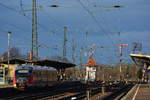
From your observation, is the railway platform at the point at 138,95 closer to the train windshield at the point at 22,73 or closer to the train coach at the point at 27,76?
the train coach at the point at 27,76

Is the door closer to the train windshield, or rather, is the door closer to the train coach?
the train coach

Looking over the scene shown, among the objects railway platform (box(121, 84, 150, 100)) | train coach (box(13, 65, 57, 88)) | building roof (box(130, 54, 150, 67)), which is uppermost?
building roof (box(130, 54, 150, 67))

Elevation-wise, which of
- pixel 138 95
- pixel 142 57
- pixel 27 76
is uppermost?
pixel 142 57

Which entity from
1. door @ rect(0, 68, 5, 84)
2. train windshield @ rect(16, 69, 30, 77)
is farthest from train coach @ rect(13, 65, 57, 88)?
door @ rect(0, 68, 5, 84)

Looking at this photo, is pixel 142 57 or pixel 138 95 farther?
pixel 142 57

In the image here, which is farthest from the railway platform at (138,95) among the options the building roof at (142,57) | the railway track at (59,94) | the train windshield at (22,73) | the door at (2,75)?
the door at (2,75)

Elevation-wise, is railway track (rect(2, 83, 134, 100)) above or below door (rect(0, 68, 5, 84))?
below

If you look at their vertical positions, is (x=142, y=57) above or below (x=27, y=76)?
above

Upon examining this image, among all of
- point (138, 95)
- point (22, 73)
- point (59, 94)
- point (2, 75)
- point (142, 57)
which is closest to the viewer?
point (138, 95)

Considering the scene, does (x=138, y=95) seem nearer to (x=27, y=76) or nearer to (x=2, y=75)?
(x=27, y=76)

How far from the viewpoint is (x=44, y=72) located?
53.3m

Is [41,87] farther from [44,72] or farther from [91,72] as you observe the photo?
[91,72]

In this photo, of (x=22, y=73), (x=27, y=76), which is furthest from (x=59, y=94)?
(x=22, y=73)

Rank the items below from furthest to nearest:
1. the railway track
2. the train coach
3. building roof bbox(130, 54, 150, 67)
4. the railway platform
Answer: building roof bbox(130, 54, 150, 67), the train coach, the railway track, the railway platform
